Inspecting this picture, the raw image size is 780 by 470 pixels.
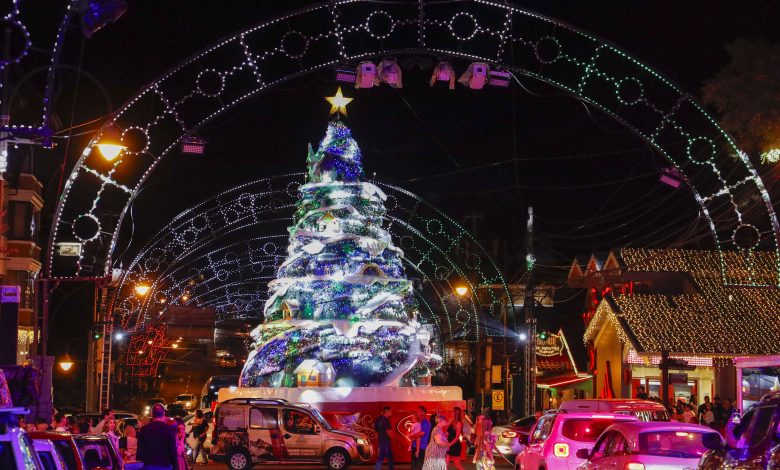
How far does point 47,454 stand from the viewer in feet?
37.0

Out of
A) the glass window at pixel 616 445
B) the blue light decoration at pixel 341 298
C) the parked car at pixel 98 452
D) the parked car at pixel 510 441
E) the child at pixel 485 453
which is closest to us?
Answer: the parked car at pixel 98 452

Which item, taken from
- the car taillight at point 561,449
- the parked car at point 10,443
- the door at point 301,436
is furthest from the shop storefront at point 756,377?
the parked car at point 10,443

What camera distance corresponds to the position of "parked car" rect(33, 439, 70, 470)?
11.2 m

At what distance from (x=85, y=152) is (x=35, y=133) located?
600 centimetres

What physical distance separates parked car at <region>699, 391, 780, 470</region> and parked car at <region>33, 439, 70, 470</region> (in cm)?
679

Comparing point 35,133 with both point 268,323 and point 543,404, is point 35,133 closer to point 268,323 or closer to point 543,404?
point 268,323

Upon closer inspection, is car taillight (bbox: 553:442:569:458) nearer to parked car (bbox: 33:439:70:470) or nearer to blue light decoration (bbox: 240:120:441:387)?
parked car (bbox: 33:439:70:470)

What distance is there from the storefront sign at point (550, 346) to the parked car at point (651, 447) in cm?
3652

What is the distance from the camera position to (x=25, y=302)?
4481 cm

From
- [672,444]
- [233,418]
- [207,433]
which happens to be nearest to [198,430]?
[207,433]

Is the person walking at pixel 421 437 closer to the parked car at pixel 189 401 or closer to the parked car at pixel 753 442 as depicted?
the parked car at pixel 753 442

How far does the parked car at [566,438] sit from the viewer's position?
20266 millimetres

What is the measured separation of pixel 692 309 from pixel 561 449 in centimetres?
1903

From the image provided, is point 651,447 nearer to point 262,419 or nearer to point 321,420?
point 321,420
